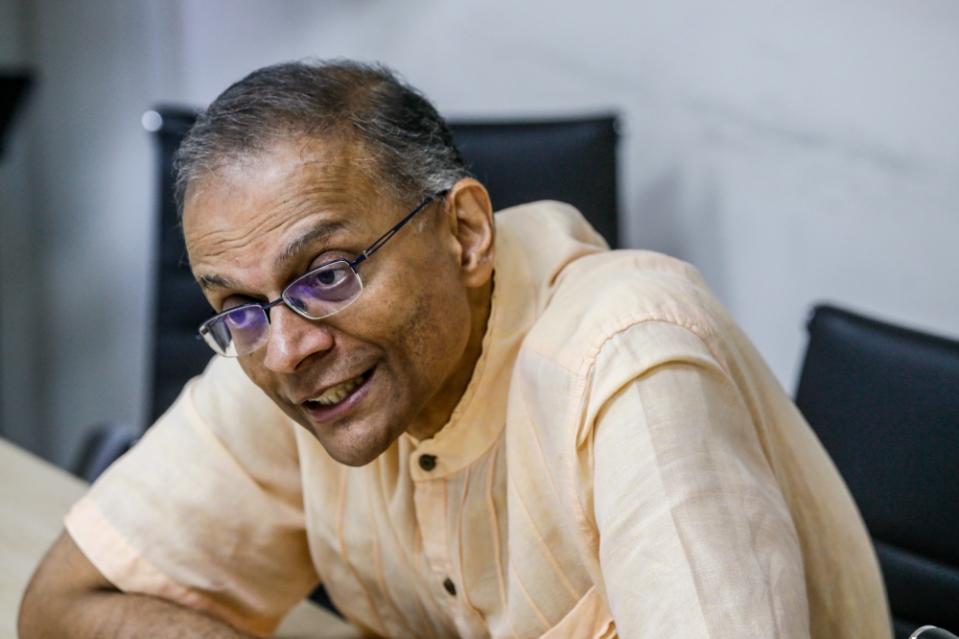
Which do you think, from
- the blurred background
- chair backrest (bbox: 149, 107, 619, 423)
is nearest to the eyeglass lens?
chair backrest (bbox: 149, 107, 619, 423)

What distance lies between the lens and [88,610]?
1.46 m

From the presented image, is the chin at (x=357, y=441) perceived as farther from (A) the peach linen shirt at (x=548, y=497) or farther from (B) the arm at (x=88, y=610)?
(B) the arm at (x=88, y=610)

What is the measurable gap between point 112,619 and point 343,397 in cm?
43

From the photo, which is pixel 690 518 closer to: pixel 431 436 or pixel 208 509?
pixel 431 436

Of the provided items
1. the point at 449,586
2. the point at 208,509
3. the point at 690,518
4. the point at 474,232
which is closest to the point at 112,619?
the point at 208,509

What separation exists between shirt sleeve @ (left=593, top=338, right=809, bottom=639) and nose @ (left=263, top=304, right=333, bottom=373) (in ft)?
0.93

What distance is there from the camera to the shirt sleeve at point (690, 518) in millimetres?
987

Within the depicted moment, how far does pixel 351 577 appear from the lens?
1.55 meters

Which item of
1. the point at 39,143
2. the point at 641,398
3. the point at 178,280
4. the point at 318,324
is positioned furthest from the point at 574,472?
the point at 39,143

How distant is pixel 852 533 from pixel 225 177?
71cm

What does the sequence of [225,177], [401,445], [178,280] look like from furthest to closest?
[178,280]
[401,445]
[225,177]

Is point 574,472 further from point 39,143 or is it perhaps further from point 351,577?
point 39,143

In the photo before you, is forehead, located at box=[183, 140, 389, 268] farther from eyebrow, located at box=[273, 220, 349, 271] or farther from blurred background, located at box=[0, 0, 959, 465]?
blurred background, located at box=[0, 0, 959, 465]

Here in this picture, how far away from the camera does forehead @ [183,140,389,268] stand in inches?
A: 46.4
